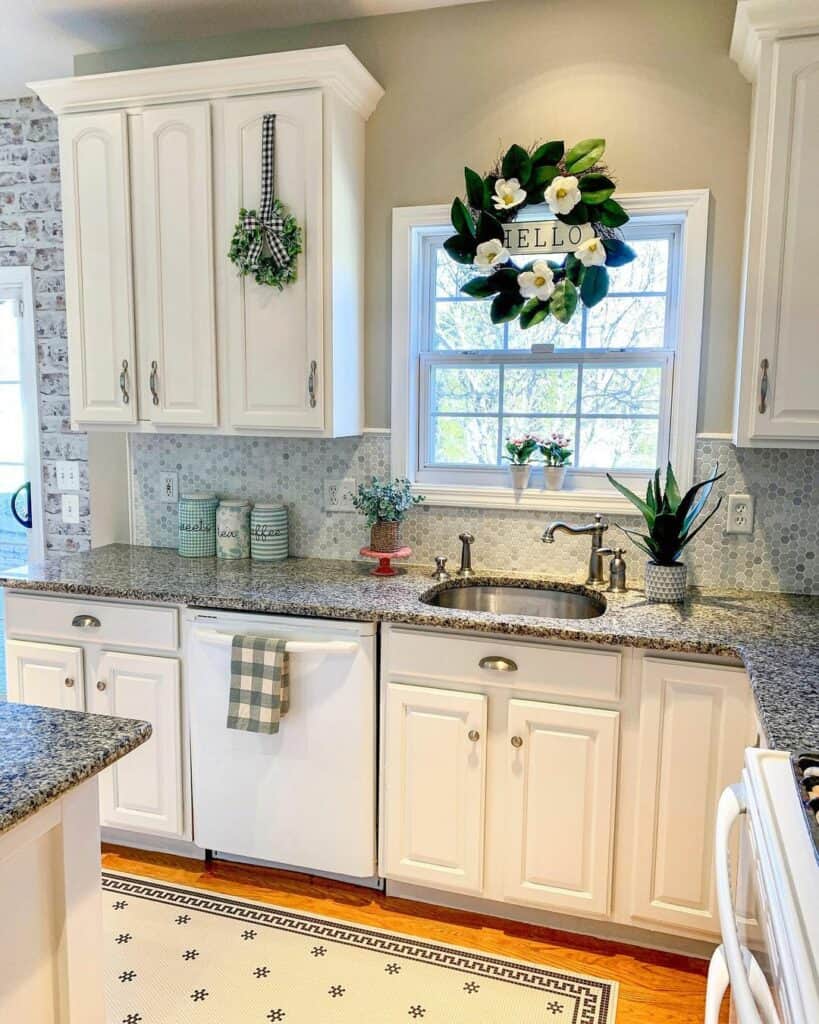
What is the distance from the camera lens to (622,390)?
2.75 meters

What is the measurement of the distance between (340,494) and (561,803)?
1.30 meters

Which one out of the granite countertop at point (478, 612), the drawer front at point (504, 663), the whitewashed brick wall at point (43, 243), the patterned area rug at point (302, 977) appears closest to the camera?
the granite countertop at point (478, 612)

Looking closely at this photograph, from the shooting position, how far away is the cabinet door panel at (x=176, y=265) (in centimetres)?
267

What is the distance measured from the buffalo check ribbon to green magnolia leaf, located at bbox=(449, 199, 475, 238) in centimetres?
54

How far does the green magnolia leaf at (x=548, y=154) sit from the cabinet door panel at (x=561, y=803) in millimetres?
1633

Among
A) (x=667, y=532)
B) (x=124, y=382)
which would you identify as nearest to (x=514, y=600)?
(x=667, y=532)

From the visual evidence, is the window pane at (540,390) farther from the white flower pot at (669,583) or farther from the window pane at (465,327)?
the white flower pot at (669,583)

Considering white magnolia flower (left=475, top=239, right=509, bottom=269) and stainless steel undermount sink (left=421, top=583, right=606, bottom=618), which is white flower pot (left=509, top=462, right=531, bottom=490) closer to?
stainless steel undermount sink (left=421, top=583, right=606, bottom=618)

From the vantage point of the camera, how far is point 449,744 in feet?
7.59

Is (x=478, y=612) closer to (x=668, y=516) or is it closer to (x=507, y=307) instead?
(x=668, y=516)

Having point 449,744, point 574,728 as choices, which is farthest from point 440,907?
point 574,728

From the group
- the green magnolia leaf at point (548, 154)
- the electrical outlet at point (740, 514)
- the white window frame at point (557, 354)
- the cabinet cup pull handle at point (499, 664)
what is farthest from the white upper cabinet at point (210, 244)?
the electrical outlet at point (740, 514)

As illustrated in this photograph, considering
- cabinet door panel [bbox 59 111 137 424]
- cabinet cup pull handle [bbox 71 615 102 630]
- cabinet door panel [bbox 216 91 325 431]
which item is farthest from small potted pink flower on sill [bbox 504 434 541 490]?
cabinet cup pull handle [bbox 71 615 102 630]

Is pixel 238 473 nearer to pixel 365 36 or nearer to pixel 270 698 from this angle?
pixel 270 698
